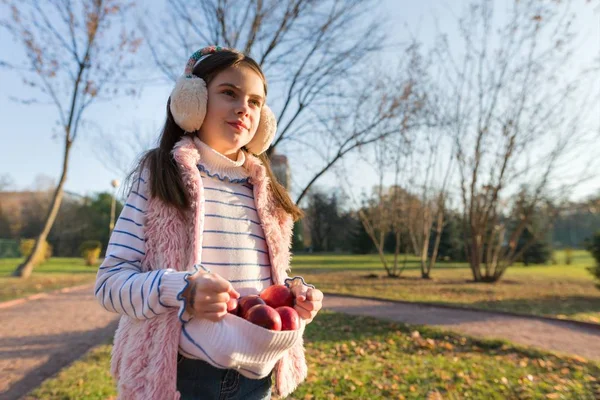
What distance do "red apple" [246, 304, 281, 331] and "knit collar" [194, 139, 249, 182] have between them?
59 centimetres

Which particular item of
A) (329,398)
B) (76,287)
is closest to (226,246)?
(329,398)

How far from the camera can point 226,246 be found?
1.41 meters

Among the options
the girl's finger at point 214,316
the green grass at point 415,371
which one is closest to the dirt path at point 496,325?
the green grass at point 415,371

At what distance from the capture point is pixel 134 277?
1144 millimetres

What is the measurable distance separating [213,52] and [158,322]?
3.36 ft

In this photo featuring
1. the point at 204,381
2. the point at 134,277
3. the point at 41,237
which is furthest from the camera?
the point at 41,237

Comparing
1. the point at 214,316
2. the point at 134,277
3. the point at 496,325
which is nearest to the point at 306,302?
the point at 214,316

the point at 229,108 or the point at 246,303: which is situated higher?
the point at 229,108

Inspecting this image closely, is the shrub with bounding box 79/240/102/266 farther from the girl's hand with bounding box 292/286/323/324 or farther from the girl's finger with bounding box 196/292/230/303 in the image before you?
the girl's finger with bounding box 196/292/230/303

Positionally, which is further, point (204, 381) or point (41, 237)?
point (41, 237)

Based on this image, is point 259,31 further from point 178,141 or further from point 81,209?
point 81,209

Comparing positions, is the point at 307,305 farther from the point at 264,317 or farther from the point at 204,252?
the point at 204,252

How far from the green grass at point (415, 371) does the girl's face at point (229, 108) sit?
317cm

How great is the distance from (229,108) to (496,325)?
25.2 ft
